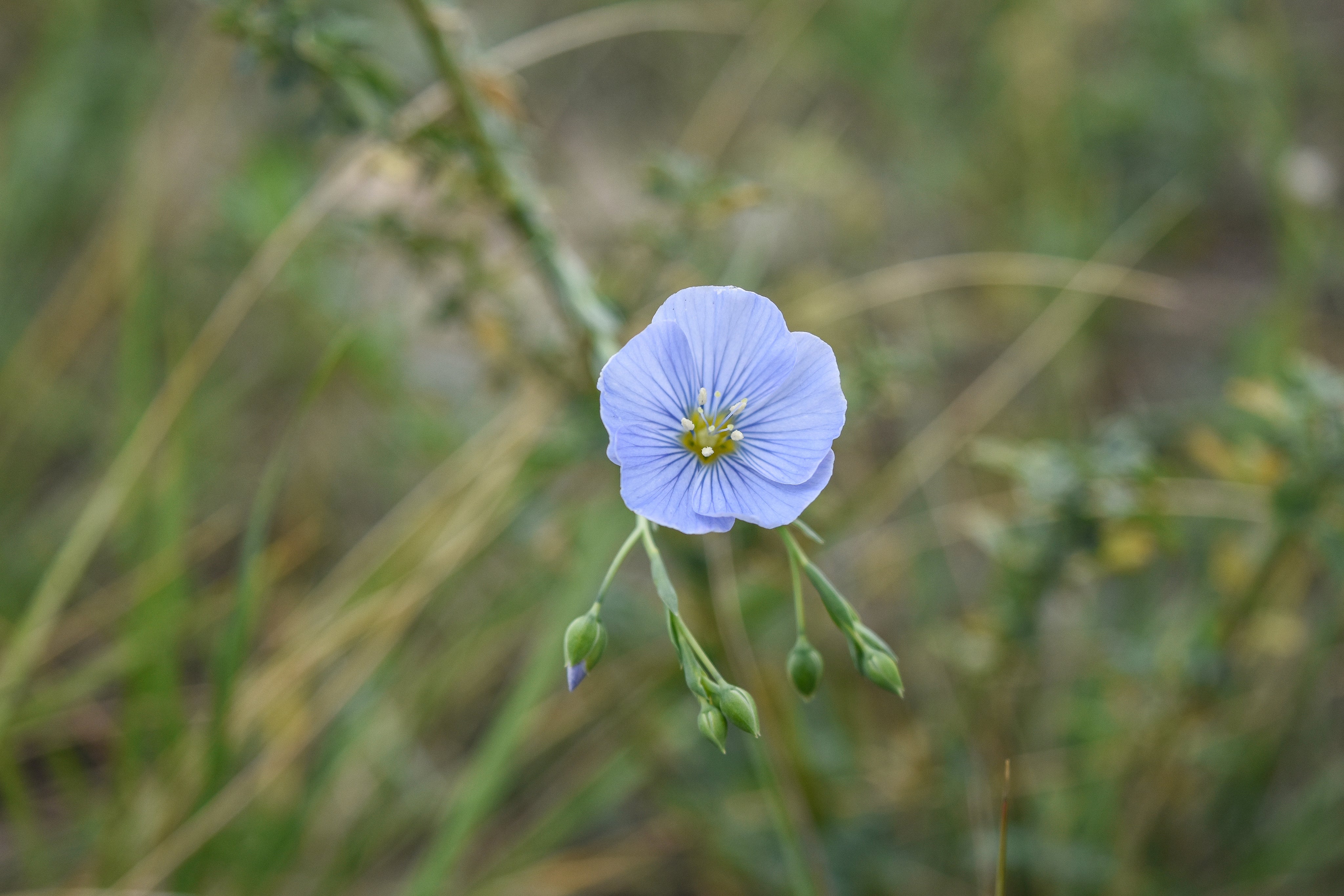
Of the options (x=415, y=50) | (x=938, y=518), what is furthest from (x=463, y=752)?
(x=415, y=50)

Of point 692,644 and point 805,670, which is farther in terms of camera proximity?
point 805,670

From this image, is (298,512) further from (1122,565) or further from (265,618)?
(1122,565)

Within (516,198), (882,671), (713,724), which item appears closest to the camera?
(713,724)

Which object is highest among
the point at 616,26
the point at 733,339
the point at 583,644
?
the point at 616,26

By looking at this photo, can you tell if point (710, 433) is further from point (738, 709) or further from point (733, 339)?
point (738, 709)

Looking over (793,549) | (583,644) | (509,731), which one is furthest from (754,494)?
(509,731)

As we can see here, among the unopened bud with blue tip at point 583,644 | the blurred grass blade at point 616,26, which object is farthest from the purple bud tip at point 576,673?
the blurred grass blade at point 616,26

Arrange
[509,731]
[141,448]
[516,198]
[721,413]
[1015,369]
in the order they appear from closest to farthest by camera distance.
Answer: [721,413] < [516,198] < [509,731] < [141,448] < [1015,369]
